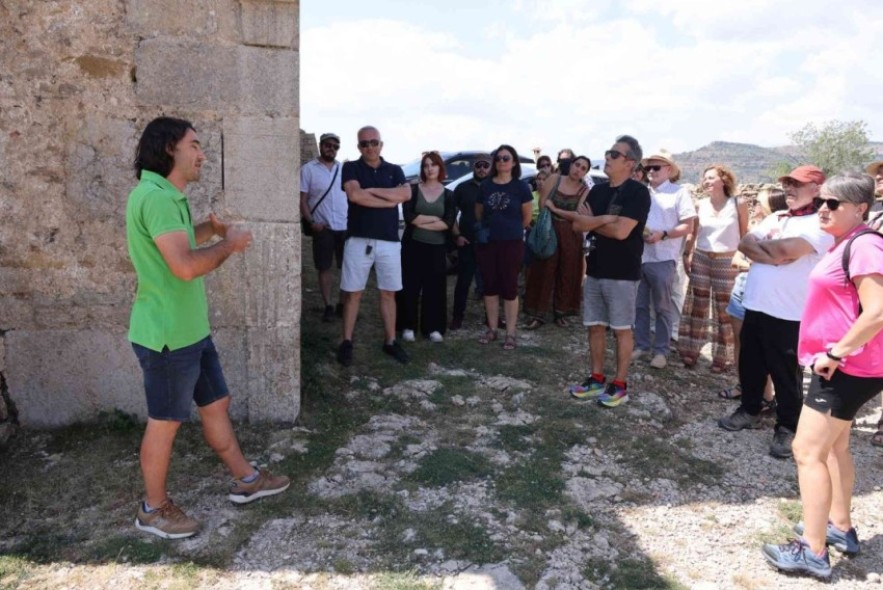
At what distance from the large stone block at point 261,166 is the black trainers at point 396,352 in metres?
1.92

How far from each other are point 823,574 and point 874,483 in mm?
1315

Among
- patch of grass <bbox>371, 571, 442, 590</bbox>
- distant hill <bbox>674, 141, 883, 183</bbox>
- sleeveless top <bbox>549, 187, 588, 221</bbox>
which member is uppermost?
distant hill <bbox>674, 141, 883, 183</bbox>

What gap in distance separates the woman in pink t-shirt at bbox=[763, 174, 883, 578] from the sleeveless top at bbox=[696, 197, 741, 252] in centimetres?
238

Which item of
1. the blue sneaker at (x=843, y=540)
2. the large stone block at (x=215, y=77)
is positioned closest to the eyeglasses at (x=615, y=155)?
the large stone block at (x=215, y=77)

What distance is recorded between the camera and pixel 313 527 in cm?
301

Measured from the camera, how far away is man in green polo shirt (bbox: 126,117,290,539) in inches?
101

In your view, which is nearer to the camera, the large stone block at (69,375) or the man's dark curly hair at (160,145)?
the man's dark curly hair at (160,145)

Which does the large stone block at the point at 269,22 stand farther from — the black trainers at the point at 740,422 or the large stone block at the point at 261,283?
the black trainers at the point at 740,422

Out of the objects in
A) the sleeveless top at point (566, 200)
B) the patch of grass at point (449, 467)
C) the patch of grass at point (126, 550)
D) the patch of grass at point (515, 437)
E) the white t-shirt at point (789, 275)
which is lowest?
the patch of grass at point (126, 550)

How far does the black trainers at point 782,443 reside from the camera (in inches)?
155

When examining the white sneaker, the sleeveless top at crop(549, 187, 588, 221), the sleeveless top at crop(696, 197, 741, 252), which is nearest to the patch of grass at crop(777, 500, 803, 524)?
the white sneaker

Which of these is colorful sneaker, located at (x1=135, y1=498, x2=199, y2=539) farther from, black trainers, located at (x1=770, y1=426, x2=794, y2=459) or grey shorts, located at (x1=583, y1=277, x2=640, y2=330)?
black trainers, located at (x1=770, y1=426, x2=794, y2=459)

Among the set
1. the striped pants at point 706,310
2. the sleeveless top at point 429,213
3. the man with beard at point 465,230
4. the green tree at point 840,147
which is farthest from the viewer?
the green tree at point 840,147

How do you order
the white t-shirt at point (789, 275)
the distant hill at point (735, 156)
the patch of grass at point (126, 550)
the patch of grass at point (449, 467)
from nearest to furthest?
the patch of grass at point (126, 550), the patch of grass at point (449, 467), the white t-shirt at point (789, 275), the distant hill at point (735, 156)
